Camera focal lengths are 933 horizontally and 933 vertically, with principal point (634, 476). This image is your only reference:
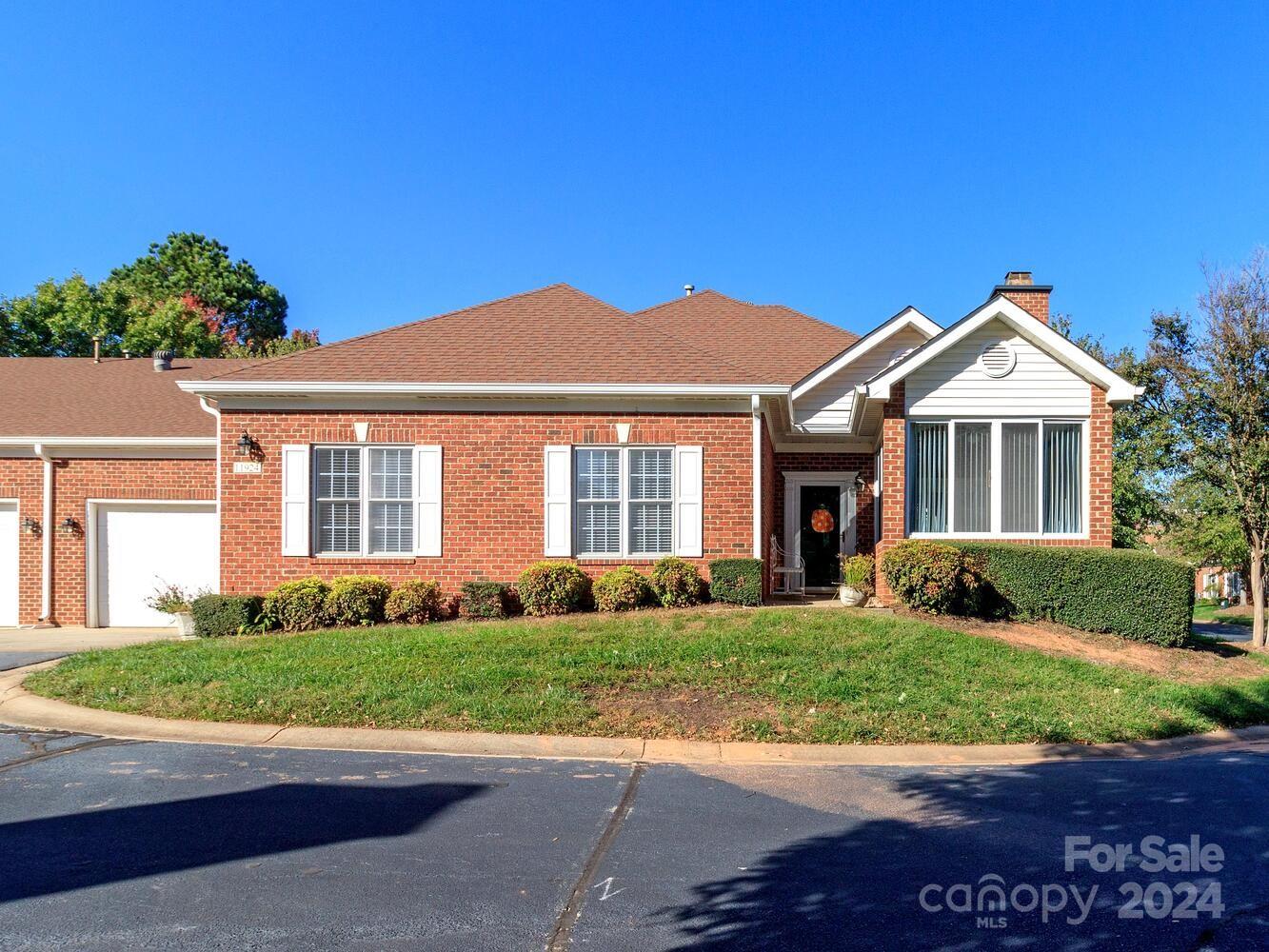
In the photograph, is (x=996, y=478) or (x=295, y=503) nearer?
(x=996, y=478)

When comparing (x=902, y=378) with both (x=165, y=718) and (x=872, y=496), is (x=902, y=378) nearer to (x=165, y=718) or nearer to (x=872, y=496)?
(x=872, y=496)

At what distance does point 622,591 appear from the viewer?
529 inches

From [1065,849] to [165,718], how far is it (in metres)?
7.71

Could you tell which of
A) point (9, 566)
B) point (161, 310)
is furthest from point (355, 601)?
point (161, 310)

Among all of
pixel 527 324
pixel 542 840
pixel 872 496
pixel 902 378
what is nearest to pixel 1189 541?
pixel 872 496

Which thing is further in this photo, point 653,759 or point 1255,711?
point 1255,711

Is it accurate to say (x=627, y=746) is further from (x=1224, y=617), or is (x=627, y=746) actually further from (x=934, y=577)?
(x=1224, y=617)

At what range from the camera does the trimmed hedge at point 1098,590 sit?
11.9 meters

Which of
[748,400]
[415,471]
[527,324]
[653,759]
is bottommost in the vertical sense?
[653,759]

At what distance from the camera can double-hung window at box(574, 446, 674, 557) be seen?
14.3m

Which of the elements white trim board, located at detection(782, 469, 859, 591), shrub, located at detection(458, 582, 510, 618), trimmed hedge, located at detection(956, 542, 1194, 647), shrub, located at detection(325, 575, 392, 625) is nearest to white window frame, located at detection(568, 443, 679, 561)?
shrub, located at detection(458, 582, 510, 618)

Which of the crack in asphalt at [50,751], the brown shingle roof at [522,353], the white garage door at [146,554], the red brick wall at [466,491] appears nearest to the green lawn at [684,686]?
the crack in asphalt at [50,751]

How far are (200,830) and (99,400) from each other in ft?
48.7

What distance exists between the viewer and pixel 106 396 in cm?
1823
